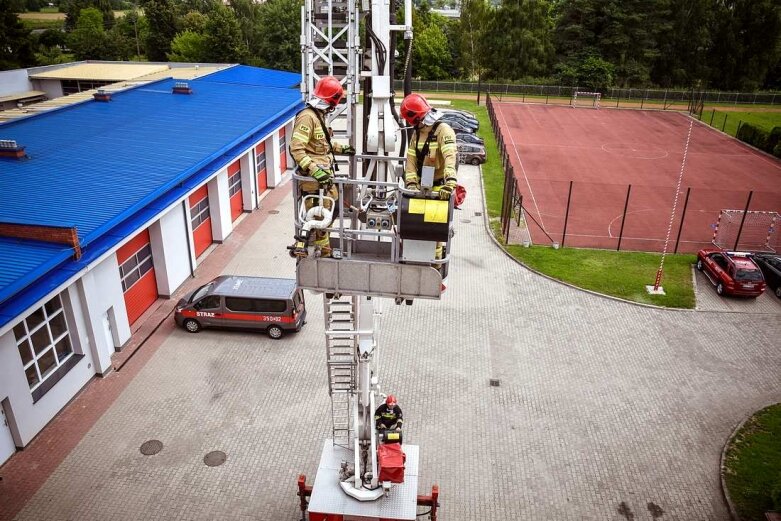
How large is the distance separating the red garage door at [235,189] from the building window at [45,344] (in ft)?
39.6

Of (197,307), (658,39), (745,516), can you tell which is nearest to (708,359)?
(745,516)

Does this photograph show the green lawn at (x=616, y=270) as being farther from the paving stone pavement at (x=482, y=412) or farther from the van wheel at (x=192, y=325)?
the van wheel at (x=192, y=325)

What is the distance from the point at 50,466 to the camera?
42.5ft

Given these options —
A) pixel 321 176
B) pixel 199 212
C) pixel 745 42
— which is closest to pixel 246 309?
pixel 199 212

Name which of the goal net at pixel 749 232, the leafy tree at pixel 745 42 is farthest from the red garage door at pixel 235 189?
the leafy tree at pixel 745 42

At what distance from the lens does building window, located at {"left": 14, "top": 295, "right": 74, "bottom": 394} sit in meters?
13.6

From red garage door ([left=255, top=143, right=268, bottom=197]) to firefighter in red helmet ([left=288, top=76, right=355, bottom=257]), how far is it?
843 inches

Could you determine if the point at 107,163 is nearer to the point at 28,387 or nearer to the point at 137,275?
the point at 137,275

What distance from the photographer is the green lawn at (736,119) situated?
2047 inches

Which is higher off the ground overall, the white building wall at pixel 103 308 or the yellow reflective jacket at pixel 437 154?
the yellow reflective jacket at pixel 437 154

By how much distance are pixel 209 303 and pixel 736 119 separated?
184 ft

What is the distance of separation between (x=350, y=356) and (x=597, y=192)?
2600 centimetres

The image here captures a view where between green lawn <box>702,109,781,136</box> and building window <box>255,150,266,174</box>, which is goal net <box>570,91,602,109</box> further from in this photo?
building window <box>255,150,266,174</box>

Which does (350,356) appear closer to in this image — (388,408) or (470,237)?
(388,408)
